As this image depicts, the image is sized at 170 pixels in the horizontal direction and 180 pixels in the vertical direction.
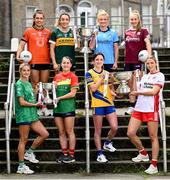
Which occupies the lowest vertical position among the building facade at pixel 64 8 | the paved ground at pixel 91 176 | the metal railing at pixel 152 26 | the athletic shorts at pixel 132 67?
the paved ground at pixel 91 176

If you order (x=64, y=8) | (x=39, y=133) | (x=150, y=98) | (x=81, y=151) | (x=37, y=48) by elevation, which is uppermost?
(x=64, y=8)

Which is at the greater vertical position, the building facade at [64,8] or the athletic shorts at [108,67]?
the building facade at [64,8]

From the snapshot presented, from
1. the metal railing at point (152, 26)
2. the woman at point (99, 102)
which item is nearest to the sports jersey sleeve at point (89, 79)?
the woman at point (99, 102)

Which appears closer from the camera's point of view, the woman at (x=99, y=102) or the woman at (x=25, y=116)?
the woman at (x=25, y=116)

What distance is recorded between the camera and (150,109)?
8258 millimetres

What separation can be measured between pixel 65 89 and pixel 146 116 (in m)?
1.34

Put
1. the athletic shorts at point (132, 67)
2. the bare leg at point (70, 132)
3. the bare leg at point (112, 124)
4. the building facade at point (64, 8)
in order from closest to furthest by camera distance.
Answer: the bare leg at point (70, 132)
the bare leg at point (112, 124)
the athletic shorts at point (132, 67)
the building facade at point (64, 8)

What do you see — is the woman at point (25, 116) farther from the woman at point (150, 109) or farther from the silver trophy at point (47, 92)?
the woman at point (150, 109)

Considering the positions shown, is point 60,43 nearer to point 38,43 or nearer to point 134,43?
point 38,43

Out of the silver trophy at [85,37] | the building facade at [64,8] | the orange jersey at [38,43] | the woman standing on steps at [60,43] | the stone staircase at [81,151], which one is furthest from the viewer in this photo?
the building facade at [64,8]

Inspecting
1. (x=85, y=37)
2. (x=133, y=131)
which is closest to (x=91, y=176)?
(x=133, y=131)

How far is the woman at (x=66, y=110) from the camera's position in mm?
8367

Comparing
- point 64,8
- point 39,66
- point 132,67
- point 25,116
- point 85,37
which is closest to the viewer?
point 25,116

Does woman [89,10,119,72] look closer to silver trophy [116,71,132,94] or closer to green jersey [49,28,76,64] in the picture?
green jersey [49,28,76,64]
